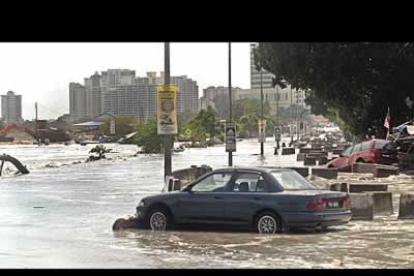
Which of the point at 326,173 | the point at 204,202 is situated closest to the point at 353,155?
the point at 326,173

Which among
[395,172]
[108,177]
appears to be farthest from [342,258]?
[108,177]

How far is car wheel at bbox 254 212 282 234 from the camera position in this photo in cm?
1578

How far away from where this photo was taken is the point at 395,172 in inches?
1320

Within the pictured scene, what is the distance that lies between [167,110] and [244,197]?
5405mm

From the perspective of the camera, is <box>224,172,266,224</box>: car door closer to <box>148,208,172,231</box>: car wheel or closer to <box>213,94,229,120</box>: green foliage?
<box>148,208,172,231</box>: car wheel

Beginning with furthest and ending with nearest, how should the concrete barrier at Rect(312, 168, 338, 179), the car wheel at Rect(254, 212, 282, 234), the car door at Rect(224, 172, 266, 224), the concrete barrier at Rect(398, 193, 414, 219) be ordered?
the concrete barrier at Rect(312, 168, 338, 179)
the concrete barrier at Rect(398, 193, 414, 219)
the car door at Rect(224, 172, 266, 224)
the car wheel at Rect(254, 212, 282, 234)

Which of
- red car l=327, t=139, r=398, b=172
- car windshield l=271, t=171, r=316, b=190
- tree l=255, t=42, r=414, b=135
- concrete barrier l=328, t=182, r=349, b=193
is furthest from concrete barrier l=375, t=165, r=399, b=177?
car windshield l=271, t=171, r=316, b=190

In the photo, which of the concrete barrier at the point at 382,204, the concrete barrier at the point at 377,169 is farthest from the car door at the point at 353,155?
the concrete barrier at the point at 382,204

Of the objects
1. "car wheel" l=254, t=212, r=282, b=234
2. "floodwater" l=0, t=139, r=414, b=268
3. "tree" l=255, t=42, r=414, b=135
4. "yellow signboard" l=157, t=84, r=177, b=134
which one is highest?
"tree" l=255, t=42, r=414, b=135

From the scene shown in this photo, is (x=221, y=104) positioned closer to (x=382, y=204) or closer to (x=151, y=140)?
(x=151, y=140)

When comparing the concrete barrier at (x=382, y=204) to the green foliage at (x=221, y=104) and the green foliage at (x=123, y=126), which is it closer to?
the green foliage at (x=123, y=126)

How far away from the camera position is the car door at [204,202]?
16.3 m
